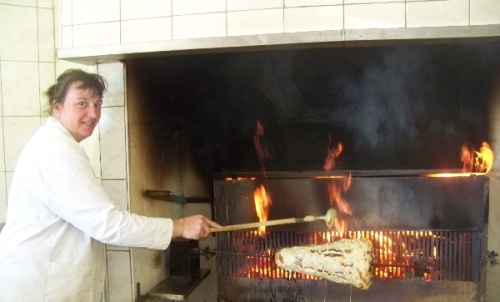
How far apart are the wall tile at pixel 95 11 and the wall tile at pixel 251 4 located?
0.69 meters

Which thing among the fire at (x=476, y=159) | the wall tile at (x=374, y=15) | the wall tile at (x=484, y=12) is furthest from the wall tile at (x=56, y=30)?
the fire at (x=476, y=159)

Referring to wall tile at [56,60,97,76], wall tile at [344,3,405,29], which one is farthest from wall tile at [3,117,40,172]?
wall tile at [344,3,405,29]

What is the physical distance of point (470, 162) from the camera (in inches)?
111

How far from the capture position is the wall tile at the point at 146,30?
7.60 feet

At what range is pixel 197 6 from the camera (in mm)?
2271

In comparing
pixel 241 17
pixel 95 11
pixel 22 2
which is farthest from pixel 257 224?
pixel 22 2

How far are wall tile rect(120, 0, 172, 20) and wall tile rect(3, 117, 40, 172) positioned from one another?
1.58 meters

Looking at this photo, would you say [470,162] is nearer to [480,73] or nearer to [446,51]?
[480,73]

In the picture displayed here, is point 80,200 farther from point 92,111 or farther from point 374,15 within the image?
point 374,15

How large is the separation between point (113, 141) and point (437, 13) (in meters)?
1.98

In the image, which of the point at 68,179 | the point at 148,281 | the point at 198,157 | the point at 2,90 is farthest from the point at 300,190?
the point at 2,90

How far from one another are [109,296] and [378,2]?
2371 millimetres

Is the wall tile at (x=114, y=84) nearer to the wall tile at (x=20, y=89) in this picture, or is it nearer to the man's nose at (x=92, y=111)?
the man's nose at (x=92, y=111)

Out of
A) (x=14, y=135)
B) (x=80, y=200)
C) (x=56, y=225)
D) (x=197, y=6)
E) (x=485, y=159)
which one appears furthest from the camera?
(x=14, y=135)
